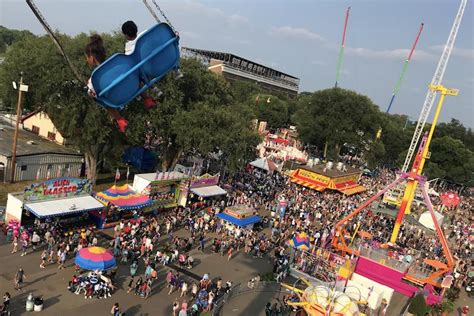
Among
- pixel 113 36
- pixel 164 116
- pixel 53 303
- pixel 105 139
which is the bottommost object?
pixel 53 303

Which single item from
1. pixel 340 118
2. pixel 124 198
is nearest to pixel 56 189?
pixel 124 198

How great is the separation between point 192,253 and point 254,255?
4.34 metres

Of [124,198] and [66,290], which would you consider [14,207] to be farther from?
[66,290]

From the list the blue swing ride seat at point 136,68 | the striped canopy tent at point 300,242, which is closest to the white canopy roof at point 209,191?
the striped canopy tent at point 300,242

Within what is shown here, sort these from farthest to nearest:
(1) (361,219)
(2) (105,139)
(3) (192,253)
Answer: (1) (361,219) < (2) (105,139) < (3) (192,253)

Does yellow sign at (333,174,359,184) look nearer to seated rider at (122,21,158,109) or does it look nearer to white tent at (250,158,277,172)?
white tent at (250,158,277,172)

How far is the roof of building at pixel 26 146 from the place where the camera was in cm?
3198

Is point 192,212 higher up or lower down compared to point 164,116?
lower down

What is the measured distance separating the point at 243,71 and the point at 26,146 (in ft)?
378

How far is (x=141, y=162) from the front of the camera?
44.6m

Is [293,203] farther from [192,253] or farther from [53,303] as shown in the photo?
[53,303]

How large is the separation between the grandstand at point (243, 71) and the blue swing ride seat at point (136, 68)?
123 metres

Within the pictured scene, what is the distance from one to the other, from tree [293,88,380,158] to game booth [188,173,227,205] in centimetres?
3550

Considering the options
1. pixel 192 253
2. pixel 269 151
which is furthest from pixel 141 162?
pixel 269 151
